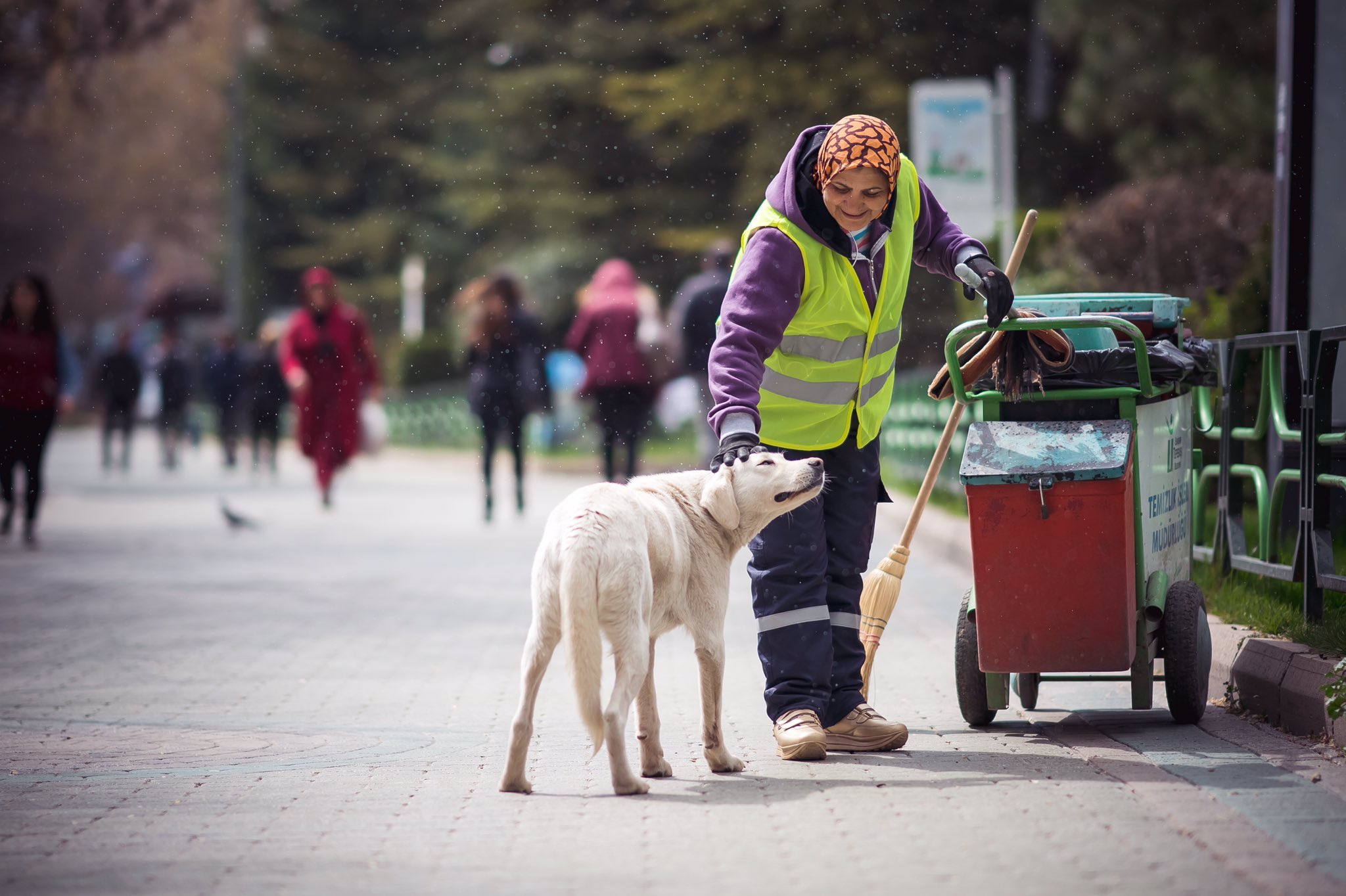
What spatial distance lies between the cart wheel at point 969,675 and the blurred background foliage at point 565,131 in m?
4.97

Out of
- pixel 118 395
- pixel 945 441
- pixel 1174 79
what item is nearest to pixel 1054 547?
pixel 945 441

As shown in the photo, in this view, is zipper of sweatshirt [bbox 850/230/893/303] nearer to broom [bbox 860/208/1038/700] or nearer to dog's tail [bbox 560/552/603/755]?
broom [bbox 860/208/1038/700]

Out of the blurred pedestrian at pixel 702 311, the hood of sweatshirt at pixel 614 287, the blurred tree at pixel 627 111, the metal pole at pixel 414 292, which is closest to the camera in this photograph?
the blurred pedestrian at pixel 702 311

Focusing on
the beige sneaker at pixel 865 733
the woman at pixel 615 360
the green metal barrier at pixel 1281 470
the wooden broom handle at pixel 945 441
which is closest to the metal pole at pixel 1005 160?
the woman at pixel 615 360

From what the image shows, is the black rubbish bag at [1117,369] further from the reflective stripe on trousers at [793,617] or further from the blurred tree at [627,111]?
the blurred tree at [627,111]

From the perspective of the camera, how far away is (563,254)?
3541cm

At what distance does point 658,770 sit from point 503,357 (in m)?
10.8

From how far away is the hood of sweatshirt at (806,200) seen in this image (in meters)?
5.59

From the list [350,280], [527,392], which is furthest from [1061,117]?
[350,280]

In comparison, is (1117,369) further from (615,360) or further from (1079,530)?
(615,360)

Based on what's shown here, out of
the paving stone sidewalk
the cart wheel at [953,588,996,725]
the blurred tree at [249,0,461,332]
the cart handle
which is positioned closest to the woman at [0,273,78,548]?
the paving stone sidewalk

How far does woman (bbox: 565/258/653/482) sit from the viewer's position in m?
15.7

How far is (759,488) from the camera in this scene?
5.32m

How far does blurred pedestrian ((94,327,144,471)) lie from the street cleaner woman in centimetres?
2246
